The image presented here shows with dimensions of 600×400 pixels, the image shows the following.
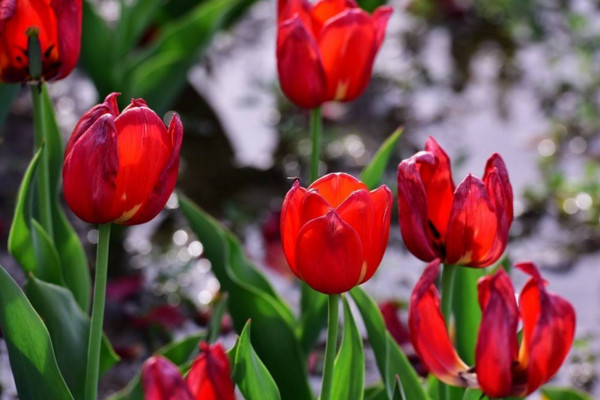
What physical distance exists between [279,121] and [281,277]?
767 mm

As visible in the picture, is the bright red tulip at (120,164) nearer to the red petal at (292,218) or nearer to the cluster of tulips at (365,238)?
the cluster of tulips at (365,238)

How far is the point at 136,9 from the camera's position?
2.33 metres

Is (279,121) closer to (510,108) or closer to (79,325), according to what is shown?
(510,108)

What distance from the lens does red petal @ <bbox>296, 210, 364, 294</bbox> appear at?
89 cm

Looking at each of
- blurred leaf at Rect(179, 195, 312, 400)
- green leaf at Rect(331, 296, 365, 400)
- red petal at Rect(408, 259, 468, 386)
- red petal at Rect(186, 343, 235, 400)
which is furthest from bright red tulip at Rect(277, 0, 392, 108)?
red petal at Rect(186, 343, 235, 400)

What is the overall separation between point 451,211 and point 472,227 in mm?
24

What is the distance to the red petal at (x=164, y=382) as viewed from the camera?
733 millimetres

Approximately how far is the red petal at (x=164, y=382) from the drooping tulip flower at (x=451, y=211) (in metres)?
0.32

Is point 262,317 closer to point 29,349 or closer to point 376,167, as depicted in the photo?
point 376,167

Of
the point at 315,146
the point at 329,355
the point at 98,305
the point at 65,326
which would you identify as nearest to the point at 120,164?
the point at 98,305

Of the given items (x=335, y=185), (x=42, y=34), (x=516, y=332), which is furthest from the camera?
(x=42, y=34)

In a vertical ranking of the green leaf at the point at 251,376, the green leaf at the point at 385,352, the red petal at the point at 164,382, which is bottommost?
the green leaf at the point at 385,352

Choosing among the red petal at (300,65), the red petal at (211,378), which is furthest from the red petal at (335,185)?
the red petal at (300,65)

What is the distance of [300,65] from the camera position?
1.29 m
